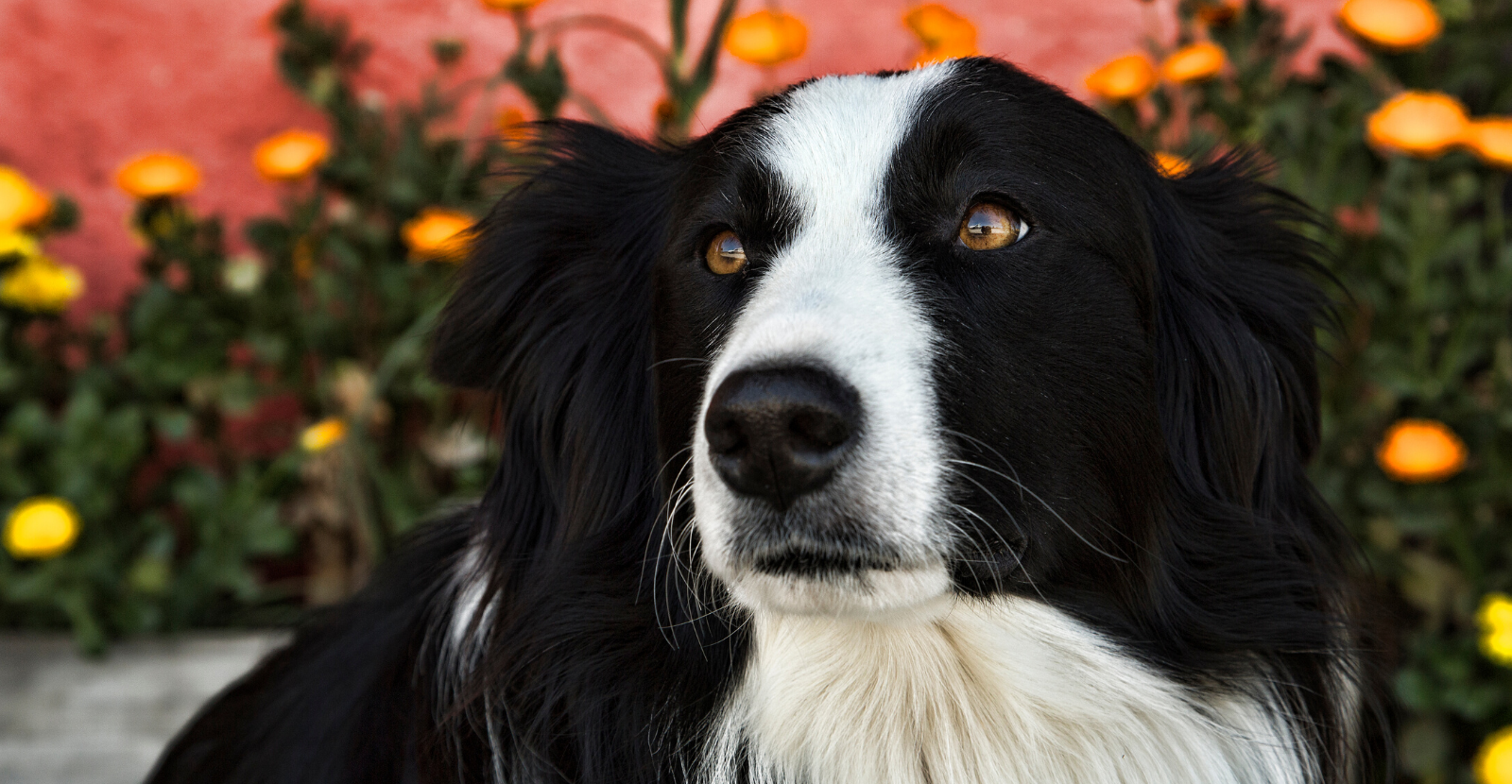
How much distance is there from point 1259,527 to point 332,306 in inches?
96.2

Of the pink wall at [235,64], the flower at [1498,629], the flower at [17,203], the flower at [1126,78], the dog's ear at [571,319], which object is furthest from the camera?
the pink wall at [235,64]

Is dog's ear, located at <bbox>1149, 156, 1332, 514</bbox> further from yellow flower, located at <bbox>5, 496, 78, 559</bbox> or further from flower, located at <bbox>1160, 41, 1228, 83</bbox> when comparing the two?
yellow flower, located at <bbox>5, 496, 78, 559</bbox>

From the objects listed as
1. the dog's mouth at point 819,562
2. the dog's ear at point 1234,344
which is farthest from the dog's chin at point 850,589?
the dog's ear at point 1234,344

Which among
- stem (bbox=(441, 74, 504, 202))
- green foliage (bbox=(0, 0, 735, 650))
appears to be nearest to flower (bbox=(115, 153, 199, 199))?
green foliage (bbox=(0, 0, 735, 650))

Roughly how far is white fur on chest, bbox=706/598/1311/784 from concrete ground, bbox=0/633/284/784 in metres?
1.65

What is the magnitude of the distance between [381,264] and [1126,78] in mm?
1978

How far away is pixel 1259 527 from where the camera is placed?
5.91ft

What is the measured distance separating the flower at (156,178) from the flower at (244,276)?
0.74 ft

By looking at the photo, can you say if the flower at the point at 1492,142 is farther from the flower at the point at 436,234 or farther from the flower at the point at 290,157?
the flower at the point at 290,157

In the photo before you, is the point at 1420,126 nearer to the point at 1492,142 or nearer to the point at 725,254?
the point at 1492,142

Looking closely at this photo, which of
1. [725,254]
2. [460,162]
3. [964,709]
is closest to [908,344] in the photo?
[725,254]

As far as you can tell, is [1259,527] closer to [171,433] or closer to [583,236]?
[583,236]

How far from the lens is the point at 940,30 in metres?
2.87

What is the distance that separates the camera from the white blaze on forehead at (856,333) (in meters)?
1.38
